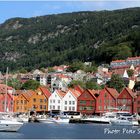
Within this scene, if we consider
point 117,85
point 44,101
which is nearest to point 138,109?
point 44,101

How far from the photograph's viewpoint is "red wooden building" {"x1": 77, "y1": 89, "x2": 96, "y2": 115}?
111 m

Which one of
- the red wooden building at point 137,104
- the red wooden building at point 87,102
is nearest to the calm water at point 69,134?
the red wooden building at point 137,104

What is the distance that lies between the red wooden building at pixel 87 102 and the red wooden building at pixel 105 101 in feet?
3.57

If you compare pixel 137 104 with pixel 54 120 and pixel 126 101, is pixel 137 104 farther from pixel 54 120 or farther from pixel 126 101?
pixel 54 120

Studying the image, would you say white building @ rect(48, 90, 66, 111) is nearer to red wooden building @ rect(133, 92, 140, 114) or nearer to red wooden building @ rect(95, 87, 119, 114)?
red wooden building @ rect(95, 87, 119, 114)

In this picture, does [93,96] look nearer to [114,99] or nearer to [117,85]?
→ [114,99]

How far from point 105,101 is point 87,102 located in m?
3.95

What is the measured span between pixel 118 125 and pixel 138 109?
25.8m

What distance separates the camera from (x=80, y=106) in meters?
113

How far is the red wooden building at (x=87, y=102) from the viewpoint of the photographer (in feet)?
364

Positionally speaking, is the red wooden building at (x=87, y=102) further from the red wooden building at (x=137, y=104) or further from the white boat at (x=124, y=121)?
the white boat at (x=124, y=121)

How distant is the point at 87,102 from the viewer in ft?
366

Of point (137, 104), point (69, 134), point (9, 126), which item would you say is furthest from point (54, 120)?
point (137, 104)

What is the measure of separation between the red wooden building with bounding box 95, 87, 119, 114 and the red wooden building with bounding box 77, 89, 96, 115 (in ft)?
3.57
